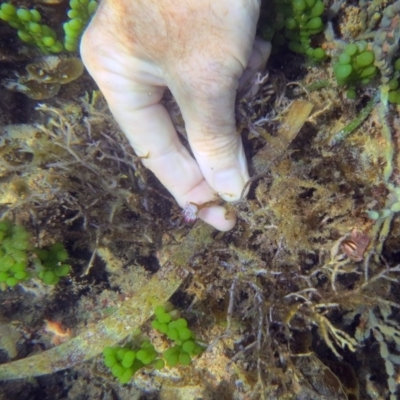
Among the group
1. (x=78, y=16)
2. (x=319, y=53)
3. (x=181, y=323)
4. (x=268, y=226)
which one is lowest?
(x=181, y=323)

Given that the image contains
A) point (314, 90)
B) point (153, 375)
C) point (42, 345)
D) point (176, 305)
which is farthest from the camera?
point (42, 345)

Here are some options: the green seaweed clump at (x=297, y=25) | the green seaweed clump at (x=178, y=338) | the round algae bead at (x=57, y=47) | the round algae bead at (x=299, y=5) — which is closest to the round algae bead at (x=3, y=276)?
the green seaweed clump at (x=178, y=338)

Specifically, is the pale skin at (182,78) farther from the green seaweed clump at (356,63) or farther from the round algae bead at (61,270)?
the round algae bead at (61,270)

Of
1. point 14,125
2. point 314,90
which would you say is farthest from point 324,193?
point 14,125

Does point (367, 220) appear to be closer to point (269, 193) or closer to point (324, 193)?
point (324, 193)

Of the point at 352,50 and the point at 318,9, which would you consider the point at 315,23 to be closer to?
the point at 318,9

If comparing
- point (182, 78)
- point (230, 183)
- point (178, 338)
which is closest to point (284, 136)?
point (230, 183)
